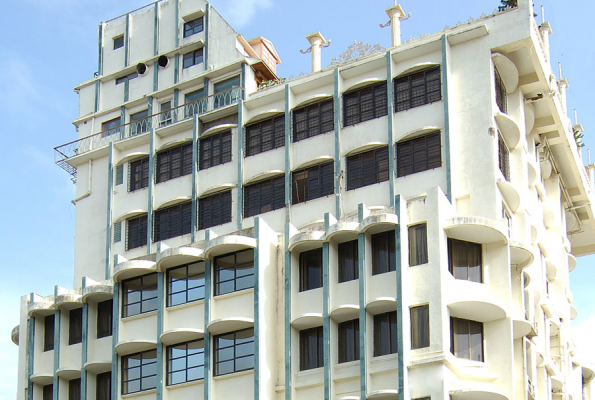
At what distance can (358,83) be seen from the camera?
47.2 meters

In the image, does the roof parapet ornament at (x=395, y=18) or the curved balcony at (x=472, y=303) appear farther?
the roof parapet ornament at (x=395, y=18)

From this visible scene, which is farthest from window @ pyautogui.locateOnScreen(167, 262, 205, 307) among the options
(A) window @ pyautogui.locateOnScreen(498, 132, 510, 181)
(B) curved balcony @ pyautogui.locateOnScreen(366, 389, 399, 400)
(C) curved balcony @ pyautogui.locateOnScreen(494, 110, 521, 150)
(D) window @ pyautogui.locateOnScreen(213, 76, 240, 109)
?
(C) curved balcony @ pyautogui.locateOnScreen(494, 110, 521, 150)

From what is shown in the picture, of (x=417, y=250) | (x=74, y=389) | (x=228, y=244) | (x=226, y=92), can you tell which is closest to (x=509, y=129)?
(x=417, y=250)

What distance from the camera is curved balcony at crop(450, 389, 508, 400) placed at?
38.6 m

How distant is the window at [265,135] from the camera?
4881cm

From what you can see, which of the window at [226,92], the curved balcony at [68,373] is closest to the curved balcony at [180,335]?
the curved balcony at [68,373]

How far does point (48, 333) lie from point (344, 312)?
14.6m

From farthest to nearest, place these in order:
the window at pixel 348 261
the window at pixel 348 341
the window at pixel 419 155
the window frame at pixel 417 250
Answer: the window at pixel 419 155, the window at pixel 348 261, the window at pixel 348 341, the window frame at pixel 417 250

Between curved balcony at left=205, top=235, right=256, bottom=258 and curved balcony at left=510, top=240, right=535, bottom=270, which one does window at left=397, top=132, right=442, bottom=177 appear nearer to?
curved balcony at left=510, top=240, right=535, bottom=270

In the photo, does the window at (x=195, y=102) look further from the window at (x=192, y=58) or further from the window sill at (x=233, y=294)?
the window sill at (x=233, y=294)

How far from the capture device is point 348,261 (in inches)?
1686

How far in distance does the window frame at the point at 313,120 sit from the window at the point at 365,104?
642mm

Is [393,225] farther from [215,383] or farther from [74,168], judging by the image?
[74,168]

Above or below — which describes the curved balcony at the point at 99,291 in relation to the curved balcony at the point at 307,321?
above
